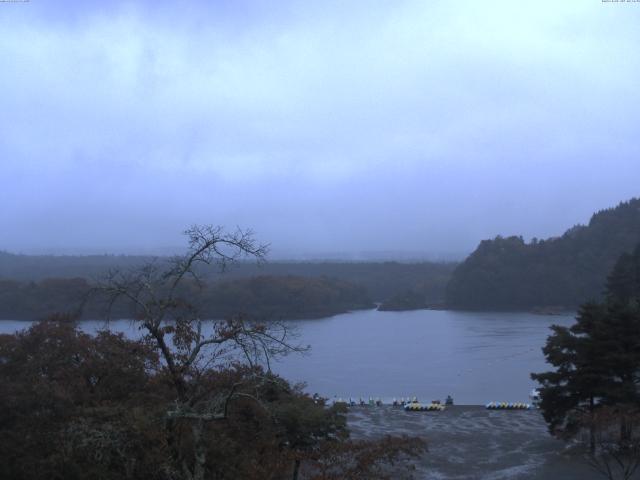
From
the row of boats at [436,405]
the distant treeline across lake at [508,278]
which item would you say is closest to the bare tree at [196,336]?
the row of boats at [436,405]

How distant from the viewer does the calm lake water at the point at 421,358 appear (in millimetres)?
17891

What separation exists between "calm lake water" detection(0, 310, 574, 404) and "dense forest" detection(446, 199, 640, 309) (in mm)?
4425

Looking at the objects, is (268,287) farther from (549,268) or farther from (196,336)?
(196,336)

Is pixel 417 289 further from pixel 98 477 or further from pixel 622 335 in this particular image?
pixel 98 477

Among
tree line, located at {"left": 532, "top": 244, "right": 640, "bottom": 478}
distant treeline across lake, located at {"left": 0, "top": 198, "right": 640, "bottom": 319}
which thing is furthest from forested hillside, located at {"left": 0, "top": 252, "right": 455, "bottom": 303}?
tree line, located at {"left": 532, "top": 244, "right": 640, "bottom": 478}

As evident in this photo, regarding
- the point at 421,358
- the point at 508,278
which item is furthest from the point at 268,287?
the point at 508,278

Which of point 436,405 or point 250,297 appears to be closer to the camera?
point 436,405

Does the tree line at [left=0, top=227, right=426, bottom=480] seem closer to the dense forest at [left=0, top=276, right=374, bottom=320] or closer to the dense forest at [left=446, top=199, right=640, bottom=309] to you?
the dense forest at [left=0, top=276, right=374, bottom=320]

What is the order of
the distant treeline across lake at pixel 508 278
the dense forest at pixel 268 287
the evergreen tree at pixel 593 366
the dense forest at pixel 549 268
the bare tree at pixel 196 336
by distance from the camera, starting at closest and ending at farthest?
1. the bare tree at pixel 196 336
2. the evergreen tree at pixel 593 366
3. the dense forest at pixel 268 287
4. the distant treeline across lake at pixel 508 278
5. the dense forest at pixel 549 268

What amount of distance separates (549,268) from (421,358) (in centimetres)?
1957

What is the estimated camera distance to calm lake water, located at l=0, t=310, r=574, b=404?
1789 centimetres

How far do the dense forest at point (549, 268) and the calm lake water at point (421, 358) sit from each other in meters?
4.43

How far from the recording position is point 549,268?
1575 inches

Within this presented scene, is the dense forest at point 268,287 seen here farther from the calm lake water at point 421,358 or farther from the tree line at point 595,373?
the tree line at point 595,373
